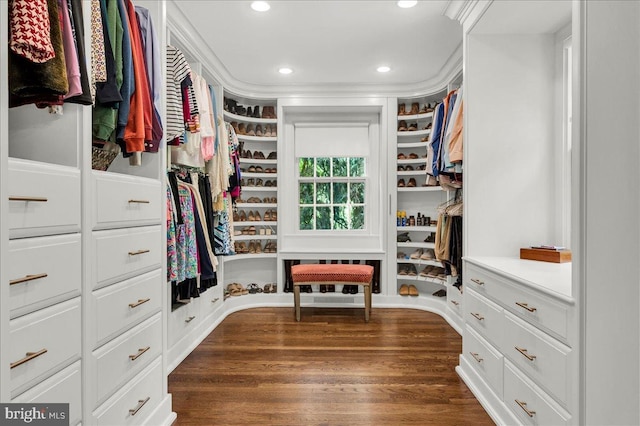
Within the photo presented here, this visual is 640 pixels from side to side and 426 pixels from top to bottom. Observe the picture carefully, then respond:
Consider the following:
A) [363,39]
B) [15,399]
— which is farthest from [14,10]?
[363,39]

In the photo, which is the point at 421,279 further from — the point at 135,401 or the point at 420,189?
the point at 135,401

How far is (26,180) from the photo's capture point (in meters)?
1.14

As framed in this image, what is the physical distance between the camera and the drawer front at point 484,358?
2.10 meters

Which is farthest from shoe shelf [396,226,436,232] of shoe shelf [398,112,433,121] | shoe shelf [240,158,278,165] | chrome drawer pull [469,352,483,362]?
chrome drawer pull [469,352,483,362]

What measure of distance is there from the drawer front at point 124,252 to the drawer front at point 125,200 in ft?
0.14

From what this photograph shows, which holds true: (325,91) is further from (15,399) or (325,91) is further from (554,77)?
(15,399)

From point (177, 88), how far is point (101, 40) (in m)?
0.84

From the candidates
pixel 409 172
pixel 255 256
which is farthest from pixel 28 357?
pixel 409 172

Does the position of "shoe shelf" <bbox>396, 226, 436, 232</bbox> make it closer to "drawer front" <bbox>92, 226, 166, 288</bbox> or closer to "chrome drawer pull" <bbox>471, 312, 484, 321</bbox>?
"chrome drawer pull" <bbox>471, 312, 484, 321</bbox>

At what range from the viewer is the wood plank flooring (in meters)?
2.12

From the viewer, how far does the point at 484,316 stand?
2307 mm

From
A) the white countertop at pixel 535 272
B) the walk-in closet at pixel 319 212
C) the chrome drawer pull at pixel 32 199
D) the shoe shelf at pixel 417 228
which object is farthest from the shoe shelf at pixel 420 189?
the chrome drawer pull at pixel 32 199

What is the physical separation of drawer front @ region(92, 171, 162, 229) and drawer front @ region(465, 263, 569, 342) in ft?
5.92

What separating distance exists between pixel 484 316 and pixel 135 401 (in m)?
1.89
